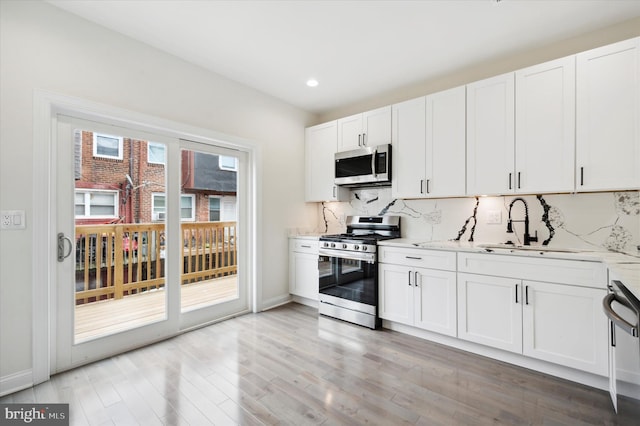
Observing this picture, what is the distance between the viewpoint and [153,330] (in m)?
2.82

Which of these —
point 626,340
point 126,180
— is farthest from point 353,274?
point 126,180

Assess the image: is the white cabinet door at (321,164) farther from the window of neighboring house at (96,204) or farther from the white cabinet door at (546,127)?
the window of neighboring house at (96,204)

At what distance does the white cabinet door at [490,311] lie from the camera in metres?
2.36

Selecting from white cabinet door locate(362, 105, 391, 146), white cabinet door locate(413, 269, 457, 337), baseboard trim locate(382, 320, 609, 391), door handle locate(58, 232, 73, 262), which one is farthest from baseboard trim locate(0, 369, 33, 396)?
white cabinet door locate(362, 105, 391, 146)

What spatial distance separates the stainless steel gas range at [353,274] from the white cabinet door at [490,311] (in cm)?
87

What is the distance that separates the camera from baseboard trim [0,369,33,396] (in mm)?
1978

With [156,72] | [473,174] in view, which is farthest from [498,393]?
[156,72]

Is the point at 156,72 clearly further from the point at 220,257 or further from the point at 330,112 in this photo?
the point at 330,112

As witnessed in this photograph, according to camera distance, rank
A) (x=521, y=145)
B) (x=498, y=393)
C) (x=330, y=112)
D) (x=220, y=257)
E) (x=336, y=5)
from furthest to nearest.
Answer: (x=330, y=112), (x=220, y=257), (x=521, y=145), (x=336, y=5), (x=498, y=393)

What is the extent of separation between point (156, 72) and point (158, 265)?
6.06 ft

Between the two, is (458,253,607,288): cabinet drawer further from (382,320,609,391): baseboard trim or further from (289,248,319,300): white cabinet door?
(289,248,319,300): white cabinet door

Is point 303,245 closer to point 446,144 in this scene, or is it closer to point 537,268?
point 446,144

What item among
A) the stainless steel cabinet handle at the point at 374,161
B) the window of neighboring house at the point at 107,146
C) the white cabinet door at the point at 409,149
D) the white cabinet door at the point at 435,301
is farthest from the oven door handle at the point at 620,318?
the window of neighboring house at the point at 107,146

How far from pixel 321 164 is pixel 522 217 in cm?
241
